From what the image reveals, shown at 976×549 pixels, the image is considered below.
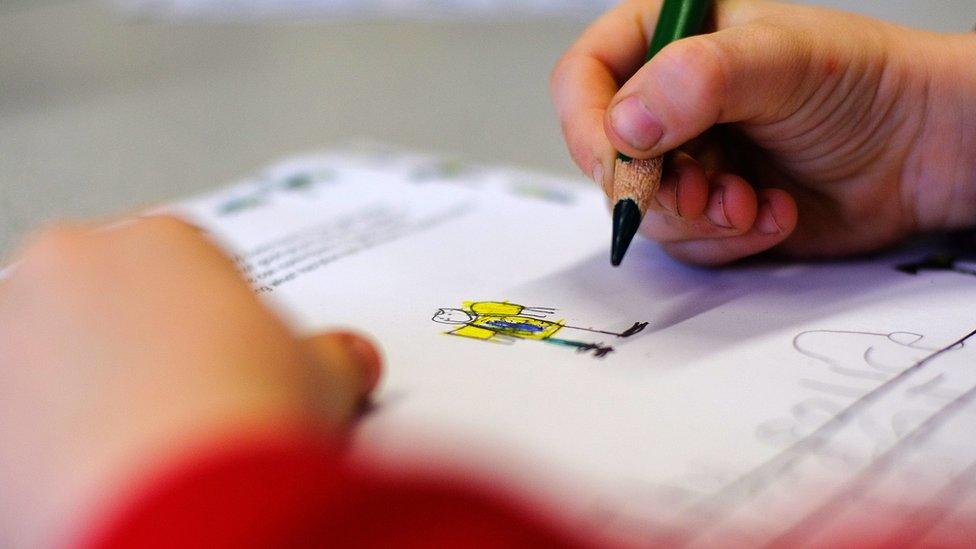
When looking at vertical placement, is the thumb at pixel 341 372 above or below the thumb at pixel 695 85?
below

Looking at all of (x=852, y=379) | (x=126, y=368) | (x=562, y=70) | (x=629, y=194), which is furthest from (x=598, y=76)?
(x=126, y=368)

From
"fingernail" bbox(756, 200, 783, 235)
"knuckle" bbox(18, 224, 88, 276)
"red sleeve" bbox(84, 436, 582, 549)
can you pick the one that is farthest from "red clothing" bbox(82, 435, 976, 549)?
"fingernail" bbox(756, 200, 783, 235)

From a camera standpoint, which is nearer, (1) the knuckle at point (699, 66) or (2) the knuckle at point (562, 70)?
(1) the knuckle at point (699, 66)

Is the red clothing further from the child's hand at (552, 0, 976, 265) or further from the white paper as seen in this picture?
the child's hand at (552, 0, 976, 265)

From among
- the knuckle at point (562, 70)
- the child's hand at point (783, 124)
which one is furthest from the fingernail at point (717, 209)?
the knuckle at point (562, 70)

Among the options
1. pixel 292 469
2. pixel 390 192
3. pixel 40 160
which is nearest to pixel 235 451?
pixel 292 469

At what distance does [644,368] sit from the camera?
34cm

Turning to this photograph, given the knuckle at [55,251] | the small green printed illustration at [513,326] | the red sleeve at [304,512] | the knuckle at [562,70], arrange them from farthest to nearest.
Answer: the knuckle at [562,70] → the small green printed illustration at [513,326] → the knuckle at [55,251] → the red sleeve at [304,512]

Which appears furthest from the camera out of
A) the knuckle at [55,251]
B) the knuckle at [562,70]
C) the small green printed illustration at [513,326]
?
the knuckle at [562,70]

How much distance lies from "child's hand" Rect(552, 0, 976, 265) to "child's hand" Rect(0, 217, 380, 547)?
Result: 20 centimetres

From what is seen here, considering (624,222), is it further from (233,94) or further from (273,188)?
(233,94)

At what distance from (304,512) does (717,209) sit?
343mm

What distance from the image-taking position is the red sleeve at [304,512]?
0.53 ft

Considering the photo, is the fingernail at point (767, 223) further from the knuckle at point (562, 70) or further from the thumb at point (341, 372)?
the thumb at point (341, 372)
